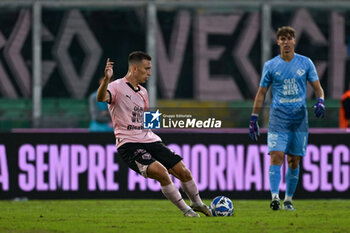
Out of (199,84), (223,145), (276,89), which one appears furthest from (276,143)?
(199,84)

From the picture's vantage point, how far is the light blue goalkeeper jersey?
12.4 meters

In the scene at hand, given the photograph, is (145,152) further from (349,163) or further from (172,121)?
(349,163)

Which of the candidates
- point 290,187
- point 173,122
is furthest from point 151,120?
point 290,187

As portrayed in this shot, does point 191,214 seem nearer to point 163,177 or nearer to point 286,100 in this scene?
point 163,177

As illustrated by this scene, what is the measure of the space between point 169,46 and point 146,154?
41.7 feet

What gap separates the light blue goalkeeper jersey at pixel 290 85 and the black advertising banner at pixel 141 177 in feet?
11.8

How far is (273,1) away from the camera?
23.7 metres

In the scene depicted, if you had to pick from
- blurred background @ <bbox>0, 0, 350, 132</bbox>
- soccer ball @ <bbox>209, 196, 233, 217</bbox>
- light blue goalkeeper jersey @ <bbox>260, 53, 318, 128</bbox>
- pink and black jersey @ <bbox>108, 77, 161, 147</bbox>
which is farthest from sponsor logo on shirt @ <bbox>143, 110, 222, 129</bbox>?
blurred background @ <bbox>0, 0, 350, 132</bbox>

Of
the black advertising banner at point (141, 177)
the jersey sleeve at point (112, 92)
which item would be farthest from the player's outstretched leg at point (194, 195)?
the black advertising banner at point (141, 177)

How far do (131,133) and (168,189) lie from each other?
80 cm

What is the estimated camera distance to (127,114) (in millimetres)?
11344

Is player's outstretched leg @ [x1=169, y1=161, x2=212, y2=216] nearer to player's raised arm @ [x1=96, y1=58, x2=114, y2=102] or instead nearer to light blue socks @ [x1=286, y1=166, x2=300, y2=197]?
player's raised arm @ [x1=96, y1=58, x2=114, y2=102]

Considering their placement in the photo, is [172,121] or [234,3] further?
[234,3]

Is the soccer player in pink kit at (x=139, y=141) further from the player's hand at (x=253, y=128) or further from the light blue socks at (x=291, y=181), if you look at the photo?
the light blue socks at (x=291, y=181)
